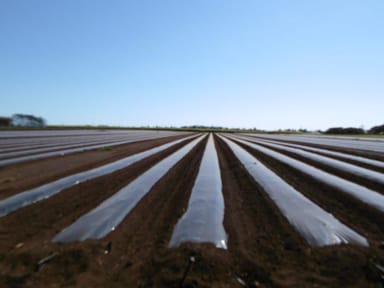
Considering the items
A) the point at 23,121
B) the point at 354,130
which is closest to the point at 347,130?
the point at 354,130

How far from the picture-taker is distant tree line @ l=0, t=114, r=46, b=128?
2208 inches

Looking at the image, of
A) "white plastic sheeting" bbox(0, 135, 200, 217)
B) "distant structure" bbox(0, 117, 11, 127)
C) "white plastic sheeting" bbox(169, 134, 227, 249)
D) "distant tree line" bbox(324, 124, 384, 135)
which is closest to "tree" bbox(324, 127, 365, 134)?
"distant tree line" bbox(324, 124, 384, 135)

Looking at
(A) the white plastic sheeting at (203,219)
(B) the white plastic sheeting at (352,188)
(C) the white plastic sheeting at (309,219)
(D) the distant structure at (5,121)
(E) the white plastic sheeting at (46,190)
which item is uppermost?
(D) the distant structure at (5,121)

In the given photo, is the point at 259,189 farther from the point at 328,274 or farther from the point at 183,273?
the point at 183,273

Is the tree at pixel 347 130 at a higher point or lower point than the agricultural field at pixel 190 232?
higher

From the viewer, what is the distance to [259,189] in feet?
16.9

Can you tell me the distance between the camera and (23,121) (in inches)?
2309

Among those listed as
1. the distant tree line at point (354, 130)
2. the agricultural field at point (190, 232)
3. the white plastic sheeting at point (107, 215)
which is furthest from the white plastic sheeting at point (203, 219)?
the distant tree line at point (354, 130)

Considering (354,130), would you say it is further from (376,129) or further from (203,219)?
(203,219)

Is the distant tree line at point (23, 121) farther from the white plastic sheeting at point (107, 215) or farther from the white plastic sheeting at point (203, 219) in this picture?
the white plastic sheeting at point (203, 219)

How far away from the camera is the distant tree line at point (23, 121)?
184 ft

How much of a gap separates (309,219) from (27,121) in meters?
74.1

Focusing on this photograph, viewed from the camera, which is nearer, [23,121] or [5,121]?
[5,121]

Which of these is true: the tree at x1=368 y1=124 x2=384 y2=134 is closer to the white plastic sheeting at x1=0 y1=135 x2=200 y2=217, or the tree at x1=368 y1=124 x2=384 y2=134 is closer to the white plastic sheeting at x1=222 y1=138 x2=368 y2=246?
the white plastic sheeting at x1=222 y1=138 x2=368 y2=246
